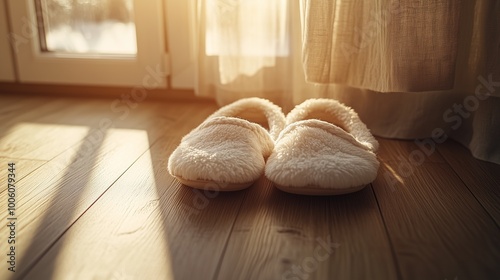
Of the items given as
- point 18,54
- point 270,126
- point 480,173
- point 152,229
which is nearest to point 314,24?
point 270,126

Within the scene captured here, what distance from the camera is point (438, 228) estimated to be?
27.9 inches

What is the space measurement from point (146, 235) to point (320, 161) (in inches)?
12.1

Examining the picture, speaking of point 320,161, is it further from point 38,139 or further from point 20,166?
point 38,139

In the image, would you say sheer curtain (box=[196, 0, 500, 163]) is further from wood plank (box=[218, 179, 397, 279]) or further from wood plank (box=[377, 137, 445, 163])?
wood plank (box=[218, 179, 397, 279])

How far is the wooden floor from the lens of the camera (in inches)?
24.0

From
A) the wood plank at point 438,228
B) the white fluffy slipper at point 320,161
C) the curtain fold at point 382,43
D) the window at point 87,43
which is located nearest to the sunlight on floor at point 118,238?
the white fluffy slipper at point 320,161

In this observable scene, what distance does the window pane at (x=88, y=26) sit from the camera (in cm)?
146

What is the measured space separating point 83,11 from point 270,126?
82 cm

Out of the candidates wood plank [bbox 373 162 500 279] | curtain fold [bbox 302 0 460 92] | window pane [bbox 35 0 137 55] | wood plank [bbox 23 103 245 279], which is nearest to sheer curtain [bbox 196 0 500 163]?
curtain fold [bbox 302 0 460 92]

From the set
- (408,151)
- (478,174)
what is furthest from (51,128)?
(478,174)

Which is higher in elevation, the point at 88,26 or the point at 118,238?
the point at 88,26

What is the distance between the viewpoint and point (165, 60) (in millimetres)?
1437

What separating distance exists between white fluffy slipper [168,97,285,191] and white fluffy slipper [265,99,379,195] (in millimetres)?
→ 37

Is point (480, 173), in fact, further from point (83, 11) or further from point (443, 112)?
point (83, 11)
